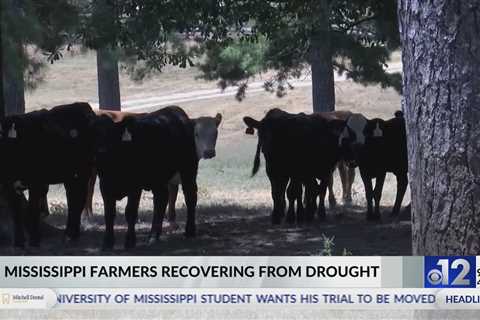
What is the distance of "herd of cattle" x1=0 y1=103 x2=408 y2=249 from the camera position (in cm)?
1240

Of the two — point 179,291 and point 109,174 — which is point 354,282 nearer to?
point 179,291

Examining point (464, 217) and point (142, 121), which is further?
point (142, 121)

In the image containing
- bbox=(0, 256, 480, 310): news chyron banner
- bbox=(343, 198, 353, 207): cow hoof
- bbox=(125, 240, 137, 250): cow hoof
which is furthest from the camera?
bbox=(343, 198, 353, 207): cow hoof

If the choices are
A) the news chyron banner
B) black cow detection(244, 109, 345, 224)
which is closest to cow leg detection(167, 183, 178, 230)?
black cow detection(244, 109, 345, 224)

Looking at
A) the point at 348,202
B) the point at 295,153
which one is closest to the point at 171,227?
the point at 295,153

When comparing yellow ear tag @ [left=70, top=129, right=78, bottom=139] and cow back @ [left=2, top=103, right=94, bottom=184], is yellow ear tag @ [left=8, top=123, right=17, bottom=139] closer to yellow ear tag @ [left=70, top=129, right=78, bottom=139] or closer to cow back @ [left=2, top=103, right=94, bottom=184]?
cow back @ [left=2, top=103, right=94, bottom=184]

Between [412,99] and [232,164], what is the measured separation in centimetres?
2132

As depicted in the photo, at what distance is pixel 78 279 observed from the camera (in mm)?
7949

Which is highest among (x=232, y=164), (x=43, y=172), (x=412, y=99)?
(x=412, y=99)

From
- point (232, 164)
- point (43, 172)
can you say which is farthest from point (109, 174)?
point (232, 164)

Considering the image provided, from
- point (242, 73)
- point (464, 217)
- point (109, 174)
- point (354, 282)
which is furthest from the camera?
point (242, 73)

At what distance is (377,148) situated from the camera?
1556cm

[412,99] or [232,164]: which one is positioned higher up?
[412,99]

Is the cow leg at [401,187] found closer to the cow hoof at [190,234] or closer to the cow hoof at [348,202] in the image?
the cow hoof at [348,202]
